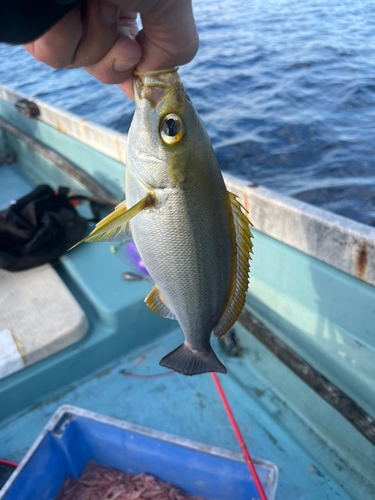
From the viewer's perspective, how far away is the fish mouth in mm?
1114

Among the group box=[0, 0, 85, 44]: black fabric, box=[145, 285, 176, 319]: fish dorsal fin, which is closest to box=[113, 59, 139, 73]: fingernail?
box=[0, 0, 85, 44]: black fabric

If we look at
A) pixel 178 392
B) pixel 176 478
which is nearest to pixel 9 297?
pixel 178 392

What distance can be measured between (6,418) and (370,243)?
247cm

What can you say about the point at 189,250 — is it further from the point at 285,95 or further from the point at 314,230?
the point at 285,95

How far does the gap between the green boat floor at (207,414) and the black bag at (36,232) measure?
106 centimetres

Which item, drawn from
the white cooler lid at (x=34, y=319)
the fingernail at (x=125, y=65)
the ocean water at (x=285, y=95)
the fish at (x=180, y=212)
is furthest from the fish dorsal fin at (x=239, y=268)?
the ocean water at (x=285, y=95)

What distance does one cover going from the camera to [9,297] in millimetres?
2889

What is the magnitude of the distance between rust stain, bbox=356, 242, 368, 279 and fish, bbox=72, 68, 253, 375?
84 cm

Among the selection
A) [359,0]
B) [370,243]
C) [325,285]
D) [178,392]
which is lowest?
[178,392]

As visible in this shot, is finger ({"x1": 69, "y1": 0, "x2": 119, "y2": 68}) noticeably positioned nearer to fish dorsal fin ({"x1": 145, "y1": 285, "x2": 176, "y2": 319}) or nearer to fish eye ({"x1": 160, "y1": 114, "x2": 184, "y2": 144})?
fish eye ({"x1": 160, "y1": 114, "x2": 184, "y2": 144})

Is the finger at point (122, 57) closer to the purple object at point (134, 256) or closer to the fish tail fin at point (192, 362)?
the fish tail fin at point (192, 362)

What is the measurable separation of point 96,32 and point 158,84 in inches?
8.4

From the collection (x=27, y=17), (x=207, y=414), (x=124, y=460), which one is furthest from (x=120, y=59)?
(x=207, y=414)

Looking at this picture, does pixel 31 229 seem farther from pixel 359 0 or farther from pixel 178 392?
pixel 359 0
